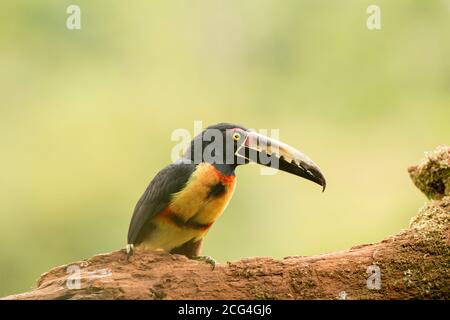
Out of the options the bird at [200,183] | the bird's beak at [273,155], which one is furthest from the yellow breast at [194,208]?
the bird's beak at [273,155]

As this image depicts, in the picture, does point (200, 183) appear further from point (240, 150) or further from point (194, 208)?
point (240, 150)

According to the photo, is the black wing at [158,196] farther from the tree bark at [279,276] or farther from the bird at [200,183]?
the tree bark at [279,276]

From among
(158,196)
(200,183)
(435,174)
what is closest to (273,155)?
(200,183)

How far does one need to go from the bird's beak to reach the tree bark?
0.51 metres

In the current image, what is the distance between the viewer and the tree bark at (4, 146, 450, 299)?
3094 millimetres

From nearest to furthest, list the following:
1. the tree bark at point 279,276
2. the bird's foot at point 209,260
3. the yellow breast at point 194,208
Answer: the tree bark at point 279,276 → the bird's foot at point 209,260 → the yellow breast at point 194,208

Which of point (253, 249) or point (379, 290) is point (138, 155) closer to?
point (253, 249)

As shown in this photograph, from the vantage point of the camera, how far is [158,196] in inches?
137

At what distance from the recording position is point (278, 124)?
7.90 m

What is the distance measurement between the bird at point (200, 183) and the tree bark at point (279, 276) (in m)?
0.25

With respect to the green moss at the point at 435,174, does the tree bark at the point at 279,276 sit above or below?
below

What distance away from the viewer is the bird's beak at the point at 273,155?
11.7 ft

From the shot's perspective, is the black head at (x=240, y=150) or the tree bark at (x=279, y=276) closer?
the tree bark at (x=279, y=276)
